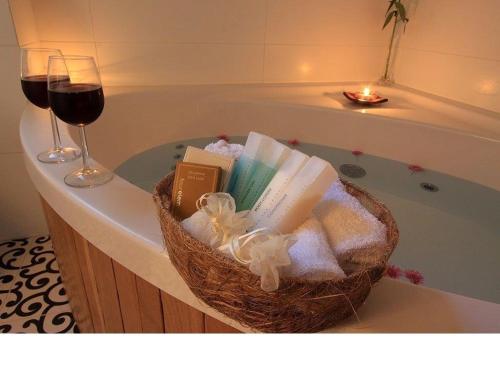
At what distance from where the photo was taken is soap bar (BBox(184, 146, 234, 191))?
438 mm

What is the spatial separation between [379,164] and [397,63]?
806mm

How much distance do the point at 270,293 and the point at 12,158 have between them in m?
1.32

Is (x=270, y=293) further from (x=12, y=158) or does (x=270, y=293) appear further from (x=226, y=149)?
(x=12, y=158)

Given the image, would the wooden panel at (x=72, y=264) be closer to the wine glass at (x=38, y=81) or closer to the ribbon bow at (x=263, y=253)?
the wine glass at (x=38, y=81)

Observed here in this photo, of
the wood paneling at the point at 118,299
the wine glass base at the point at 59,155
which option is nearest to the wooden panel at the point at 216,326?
the wood paneling at the point at 118,299

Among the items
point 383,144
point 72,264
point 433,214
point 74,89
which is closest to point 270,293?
point 74,89

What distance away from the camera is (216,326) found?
0.44 metres

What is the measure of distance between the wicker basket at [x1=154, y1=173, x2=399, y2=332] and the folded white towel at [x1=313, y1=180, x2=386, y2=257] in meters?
0.01

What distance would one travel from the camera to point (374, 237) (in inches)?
13.6

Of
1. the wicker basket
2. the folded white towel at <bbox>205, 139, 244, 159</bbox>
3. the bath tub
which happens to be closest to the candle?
the bath tub

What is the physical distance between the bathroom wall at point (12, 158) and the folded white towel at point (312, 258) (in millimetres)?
1232

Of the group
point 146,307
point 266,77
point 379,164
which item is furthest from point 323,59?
point 146,307

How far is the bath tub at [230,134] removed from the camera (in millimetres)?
408
